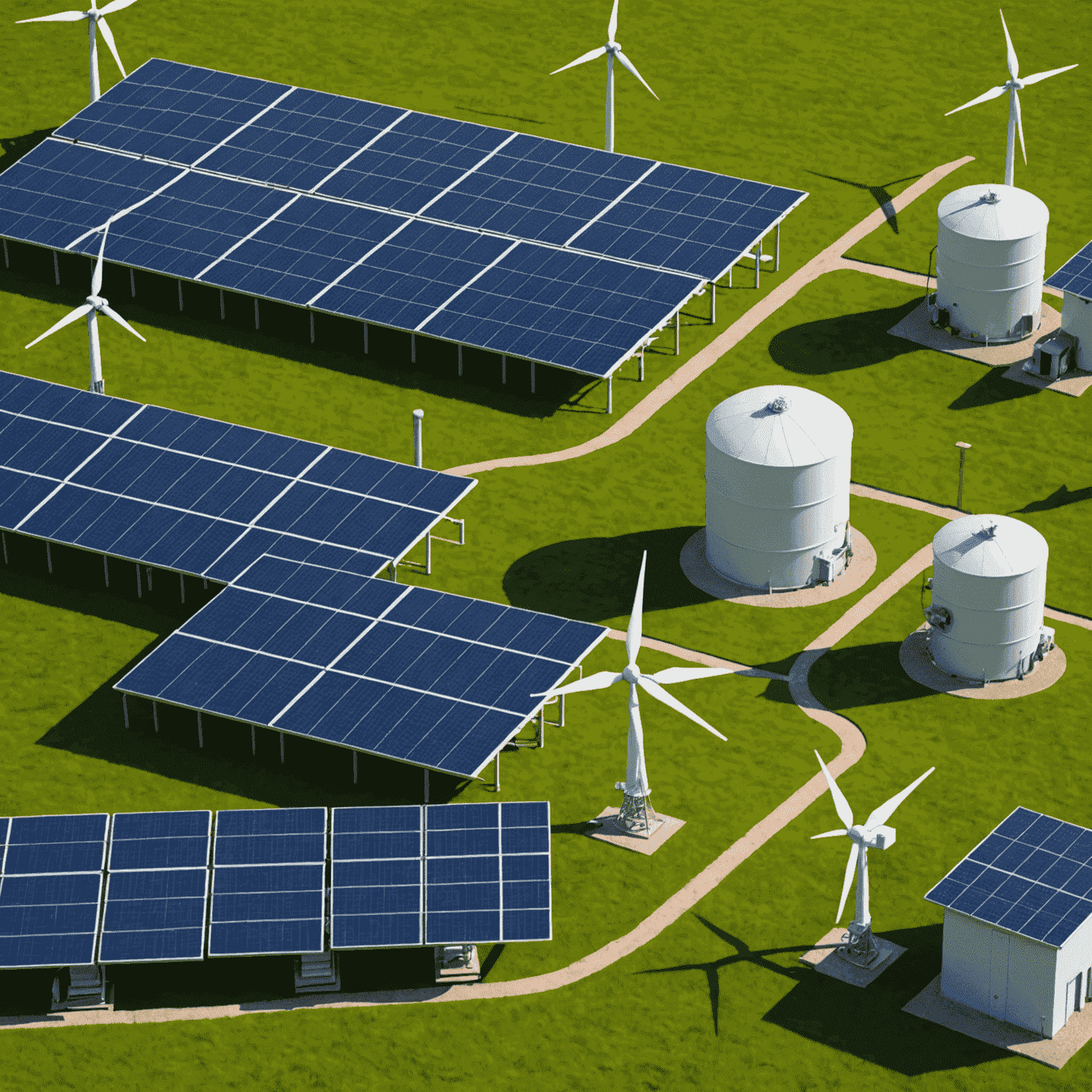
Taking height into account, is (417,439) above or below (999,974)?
above

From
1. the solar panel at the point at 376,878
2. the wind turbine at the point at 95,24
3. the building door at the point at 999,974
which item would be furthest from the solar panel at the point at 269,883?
the wind turbine at the point at 95,24

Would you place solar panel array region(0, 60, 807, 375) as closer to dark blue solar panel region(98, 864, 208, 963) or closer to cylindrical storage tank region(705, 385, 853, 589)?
cylindrical storage tank region(705, 385, 853, 589)

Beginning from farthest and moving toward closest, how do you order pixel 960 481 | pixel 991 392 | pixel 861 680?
pixel 991 392, pixel 960 481, pixel 861 680

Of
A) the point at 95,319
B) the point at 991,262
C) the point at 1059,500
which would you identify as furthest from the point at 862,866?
the point at 95,319

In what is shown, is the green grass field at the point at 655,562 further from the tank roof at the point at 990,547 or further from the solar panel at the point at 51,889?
the tank roof at the point at 990,547

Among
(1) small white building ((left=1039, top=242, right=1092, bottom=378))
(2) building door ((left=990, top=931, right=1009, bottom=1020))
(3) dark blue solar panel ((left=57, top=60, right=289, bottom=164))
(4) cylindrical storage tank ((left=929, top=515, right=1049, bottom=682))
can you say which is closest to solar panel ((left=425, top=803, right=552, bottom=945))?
(2) building door ((left=990, top=931, right=1009, bottom=1020))

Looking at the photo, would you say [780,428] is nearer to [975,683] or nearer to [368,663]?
[975,683]
